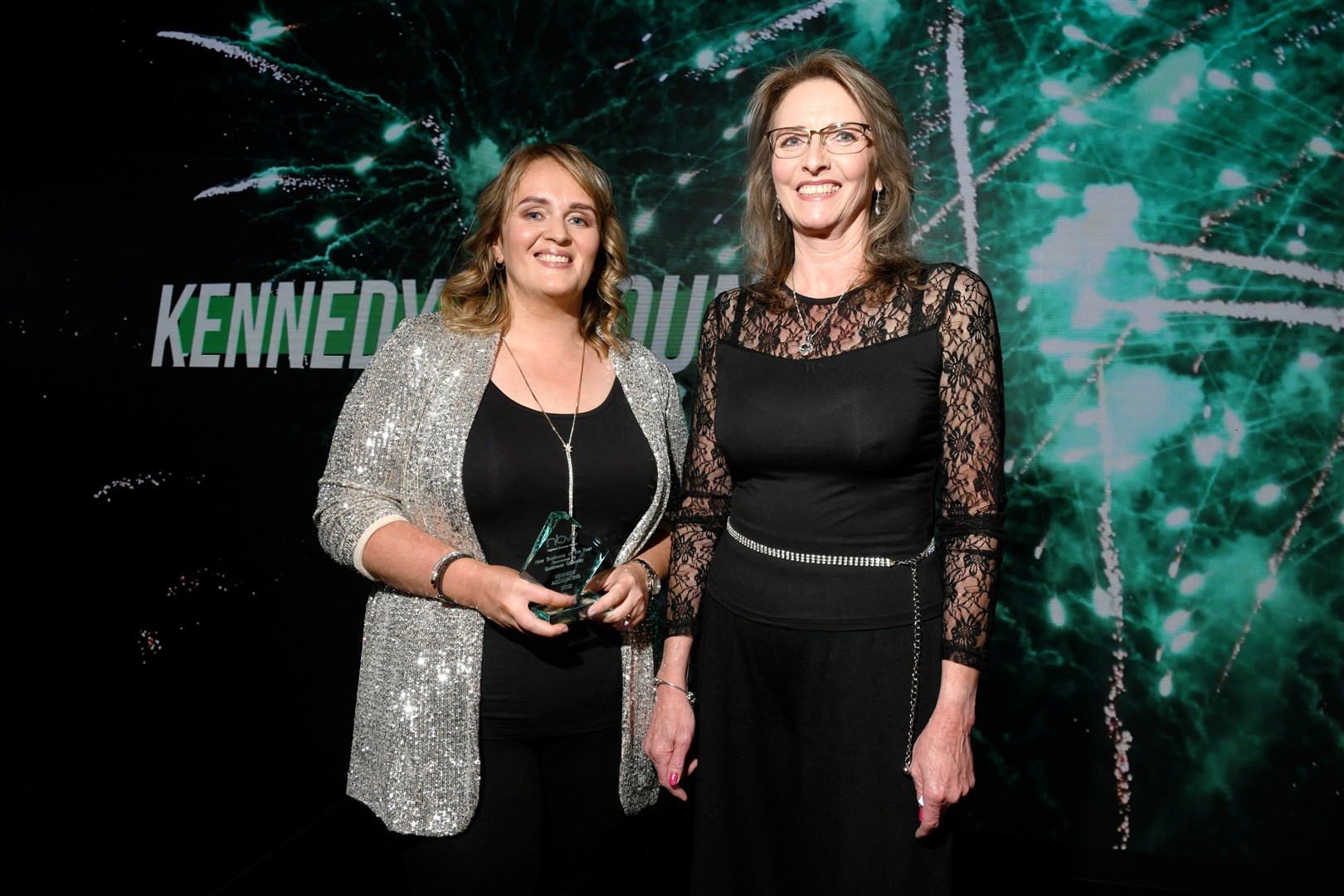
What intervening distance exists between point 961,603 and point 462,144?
8.44 feet

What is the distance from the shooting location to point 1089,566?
2.85 metres

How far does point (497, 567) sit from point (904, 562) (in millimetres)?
674

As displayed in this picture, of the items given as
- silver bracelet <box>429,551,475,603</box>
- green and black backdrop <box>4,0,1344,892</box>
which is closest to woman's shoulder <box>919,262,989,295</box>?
silver bracelet <box>429,551,475,603</box>

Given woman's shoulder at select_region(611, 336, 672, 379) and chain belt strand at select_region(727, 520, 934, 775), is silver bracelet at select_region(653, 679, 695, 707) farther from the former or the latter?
woman's shoulder at select_region(611, 336, 672, 379)

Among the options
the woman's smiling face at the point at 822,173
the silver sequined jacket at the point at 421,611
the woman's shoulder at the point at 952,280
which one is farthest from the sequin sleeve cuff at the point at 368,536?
the woman's shoulder at the point at 952,280

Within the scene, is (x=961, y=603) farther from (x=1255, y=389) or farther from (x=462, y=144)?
(x=462, y=144)

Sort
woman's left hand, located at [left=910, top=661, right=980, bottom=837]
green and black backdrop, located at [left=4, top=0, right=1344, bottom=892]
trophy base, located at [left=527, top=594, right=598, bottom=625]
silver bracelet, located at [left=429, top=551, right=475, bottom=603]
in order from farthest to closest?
1. green and black backdrop, located at [left=4, top=0, right=1344, bottom=892]
2. silver bracelet, located at [left=429, top=551, right=475, bottom=603]
3. trophy base, located at [left=527, top=594, right=598, bottom=625]
4. woman's left hand, located at [left=910, top=661, right=980, bottom=837]

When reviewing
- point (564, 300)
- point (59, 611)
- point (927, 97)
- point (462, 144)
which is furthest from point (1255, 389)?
point (59, 611)

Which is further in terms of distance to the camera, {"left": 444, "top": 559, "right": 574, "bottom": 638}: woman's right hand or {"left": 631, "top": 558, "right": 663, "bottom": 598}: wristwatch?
{"left": 631, "top": 558, "right": 663, "bottom": 598}: wristwatch

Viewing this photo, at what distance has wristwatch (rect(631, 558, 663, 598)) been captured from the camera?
5.74ft

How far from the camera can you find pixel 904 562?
1475mm

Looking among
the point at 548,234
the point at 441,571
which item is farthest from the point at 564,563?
the point at 548,234

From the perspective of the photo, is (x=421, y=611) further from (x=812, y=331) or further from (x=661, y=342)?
(x=661, y=342)

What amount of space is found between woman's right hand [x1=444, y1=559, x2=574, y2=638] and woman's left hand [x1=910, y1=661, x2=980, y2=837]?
59 cm
